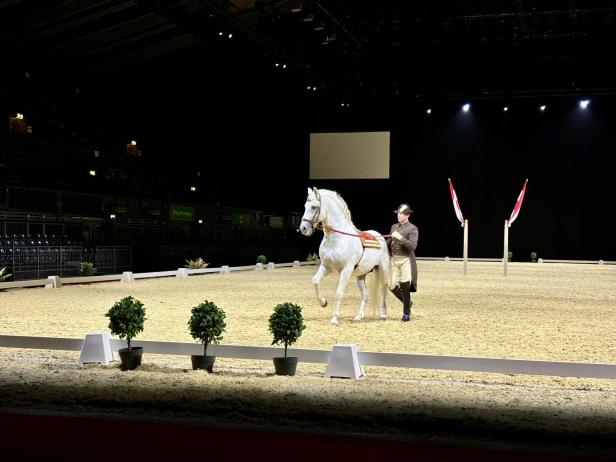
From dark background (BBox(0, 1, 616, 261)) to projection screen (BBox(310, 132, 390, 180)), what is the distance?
109 centimetres

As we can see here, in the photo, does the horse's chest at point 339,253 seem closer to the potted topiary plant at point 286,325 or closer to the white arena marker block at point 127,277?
the potted topiary plant at point 286,325

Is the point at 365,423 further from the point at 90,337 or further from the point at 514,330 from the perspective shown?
the point at 514,330

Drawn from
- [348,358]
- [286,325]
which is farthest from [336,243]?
[348,358]

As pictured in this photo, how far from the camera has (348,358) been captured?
225 inches

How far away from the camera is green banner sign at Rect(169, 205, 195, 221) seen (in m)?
26.1

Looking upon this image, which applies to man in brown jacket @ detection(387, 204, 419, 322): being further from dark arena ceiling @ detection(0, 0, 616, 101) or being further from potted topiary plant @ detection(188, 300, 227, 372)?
dark arena ceiling @ detection(0, 0, 616, 101)

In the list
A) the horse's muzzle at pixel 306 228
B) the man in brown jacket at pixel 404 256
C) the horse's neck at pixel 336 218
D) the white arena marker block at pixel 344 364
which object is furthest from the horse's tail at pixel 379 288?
the white arena marker block at pixel 344 364

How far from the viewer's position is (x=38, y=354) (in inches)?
274

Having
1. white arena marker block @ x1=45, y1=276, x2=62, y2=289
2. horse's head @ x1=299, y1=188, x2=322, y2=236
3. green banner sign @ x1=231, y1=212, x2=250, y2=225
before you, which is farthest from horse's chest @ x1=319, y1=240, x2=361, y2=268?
green banner sign @ x1=231, y1=212, x2=250, y2=225

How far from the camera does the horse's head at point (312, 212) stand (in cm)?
898

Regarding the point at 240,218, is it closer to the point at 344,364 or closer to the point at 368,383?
the point at 344,364

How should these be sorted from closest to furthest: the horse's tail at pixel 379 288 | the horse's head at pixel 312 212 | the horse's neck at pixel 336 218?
the horse's head at pixel 312 212
the horse's neck at pixel 336 218
the horse's tail at pixel 379 288

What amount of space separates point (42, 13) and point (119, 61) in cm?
515

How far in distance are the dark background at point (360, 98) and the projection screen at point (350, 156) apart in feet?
3.58
